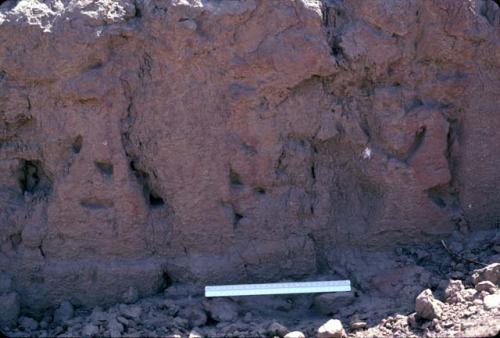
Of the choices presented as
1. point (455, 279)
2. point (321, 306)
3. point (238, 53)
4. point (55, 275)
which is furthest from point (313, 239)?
point (55, 275)

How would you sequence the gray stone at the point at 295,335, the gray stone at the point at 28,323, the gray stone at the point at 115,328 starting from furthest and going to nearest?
the gray stone at the point at 28,323 < the gray stone at the point at 115,328 < the gray stone at the point at 295,335

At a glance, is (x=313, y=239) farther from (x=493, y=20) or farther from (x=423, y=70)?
(x=493, y=20)

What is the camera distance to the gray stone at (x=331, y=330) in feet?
11.4

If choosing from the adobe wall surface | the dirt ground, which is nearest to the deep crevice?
the adobe wall surface

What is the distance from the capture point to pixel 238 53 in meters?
3.74

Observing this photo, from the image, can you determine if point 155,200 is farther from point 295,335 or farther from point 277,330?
point 295,335

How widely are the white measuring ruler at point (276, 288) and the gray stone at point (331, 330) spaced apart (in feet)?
0.89

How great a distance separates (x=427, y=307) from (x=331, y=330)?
17.4 inches

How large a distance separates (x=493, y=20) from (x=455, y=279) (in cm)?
123

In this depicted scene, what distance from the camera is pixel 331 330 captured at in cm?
347

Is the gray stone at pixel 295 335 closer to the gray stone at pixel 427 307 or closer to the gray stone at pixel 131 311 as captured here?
the gray stone at pixel 427 307

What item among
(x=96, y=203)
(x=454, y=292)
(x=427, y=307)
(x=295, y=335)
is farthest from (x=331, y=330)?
(x=96, y=203)

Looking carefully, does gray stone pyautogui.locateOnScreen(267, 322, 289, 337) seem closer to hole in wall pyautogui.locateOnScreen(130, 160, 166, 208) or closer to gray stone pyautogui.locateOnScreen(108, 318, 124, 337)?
gray stone pyautogui.locateOnScreen(108, 318, 124, 337)

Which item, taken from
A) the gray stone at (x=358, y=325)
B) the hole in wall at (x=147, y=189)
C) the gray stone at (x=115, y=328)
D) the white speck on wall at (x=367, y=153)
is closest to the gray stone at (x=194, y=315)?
the gray stone at (x=115, y=328)
